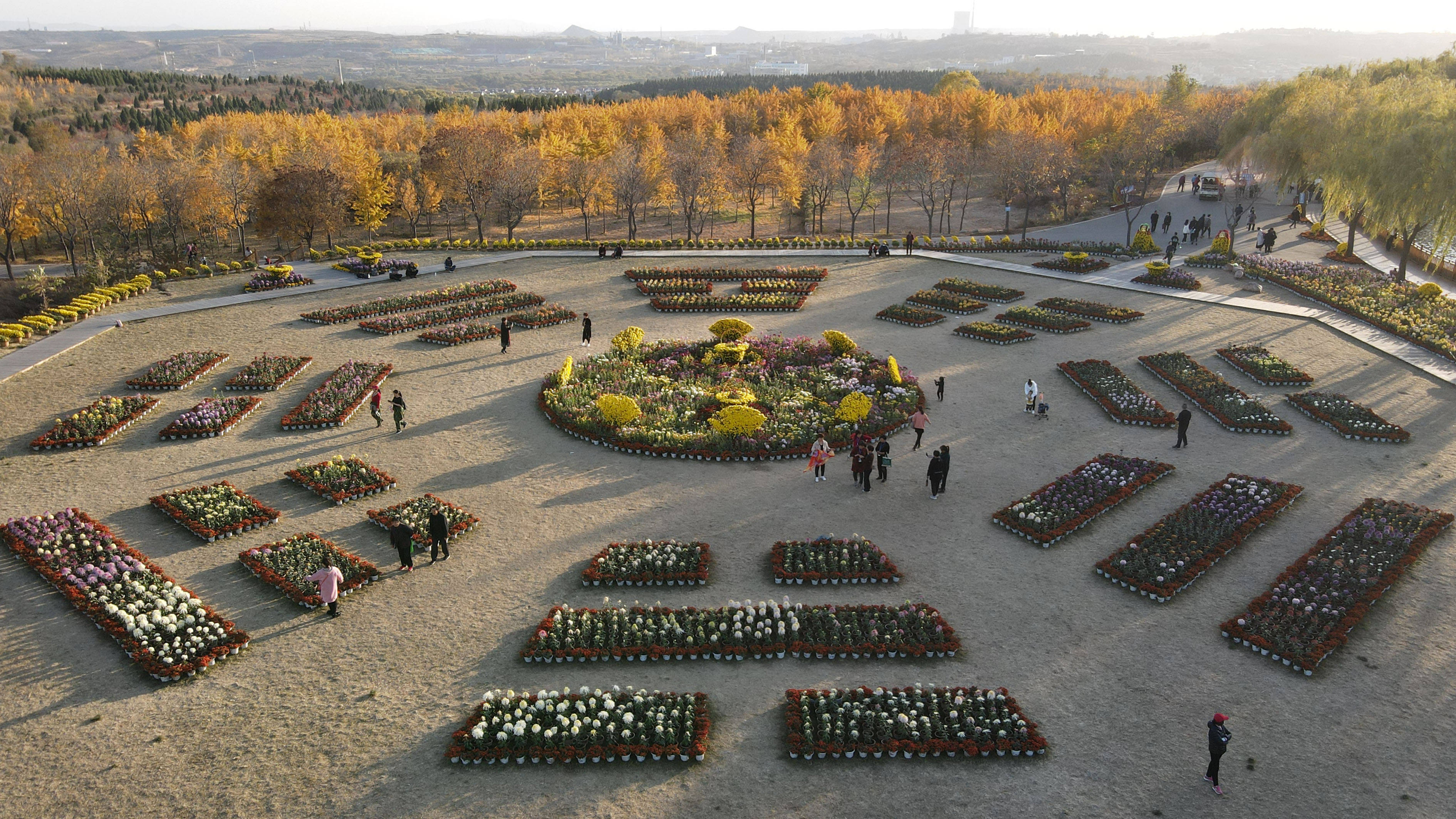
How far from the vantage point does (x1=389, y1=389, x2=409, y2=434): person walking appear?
22328mm

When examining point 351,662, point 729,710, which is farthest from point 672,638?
point 351,662

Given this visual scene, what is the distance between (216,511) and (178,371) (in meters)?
11.3

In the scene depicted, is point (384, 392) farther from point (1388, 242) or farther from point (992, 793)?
point (1388, 242)

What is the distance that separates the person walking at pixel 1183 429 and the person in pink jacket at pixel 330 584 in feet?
65.5

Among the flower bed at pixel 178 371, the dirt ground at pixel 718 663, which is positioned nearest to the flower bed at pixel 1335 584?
the dirt ground at pixel 718 663

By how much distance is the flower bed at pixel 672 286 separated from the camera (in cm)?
3728

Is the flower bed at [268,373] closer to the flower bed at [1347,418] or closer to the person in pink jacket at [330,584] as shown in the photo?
the person in pink jacket at [330,584]

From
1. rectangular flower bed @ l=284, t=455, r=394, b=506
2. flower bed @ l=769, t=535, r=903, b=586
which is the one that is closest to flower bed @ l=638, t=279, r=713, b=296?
rectangular flower bed @ l=284, t=455, r=394, b=506

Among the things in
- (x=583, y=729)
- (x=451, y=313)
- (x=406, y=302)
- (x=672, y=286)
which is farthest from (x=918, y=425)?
(x=406, y=302)

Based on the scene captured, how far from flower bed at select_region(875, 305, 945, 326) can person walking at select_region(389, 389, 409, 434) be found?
18.9 metres

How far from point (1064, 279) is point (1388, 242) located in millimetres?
21045

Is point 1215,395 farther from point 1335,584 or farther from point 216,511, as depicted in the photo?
point 216,511

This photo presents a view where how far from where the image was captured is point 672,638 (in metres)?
14.2

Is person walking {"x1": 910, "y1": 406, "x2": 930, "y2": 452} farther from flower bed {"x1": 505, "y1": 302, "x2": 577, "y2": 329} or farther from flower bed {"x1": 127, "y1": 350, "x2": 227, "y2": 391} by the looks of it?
flower bed {"x1": 127, "y1": 350, "x2": 227, "y2": 391}
